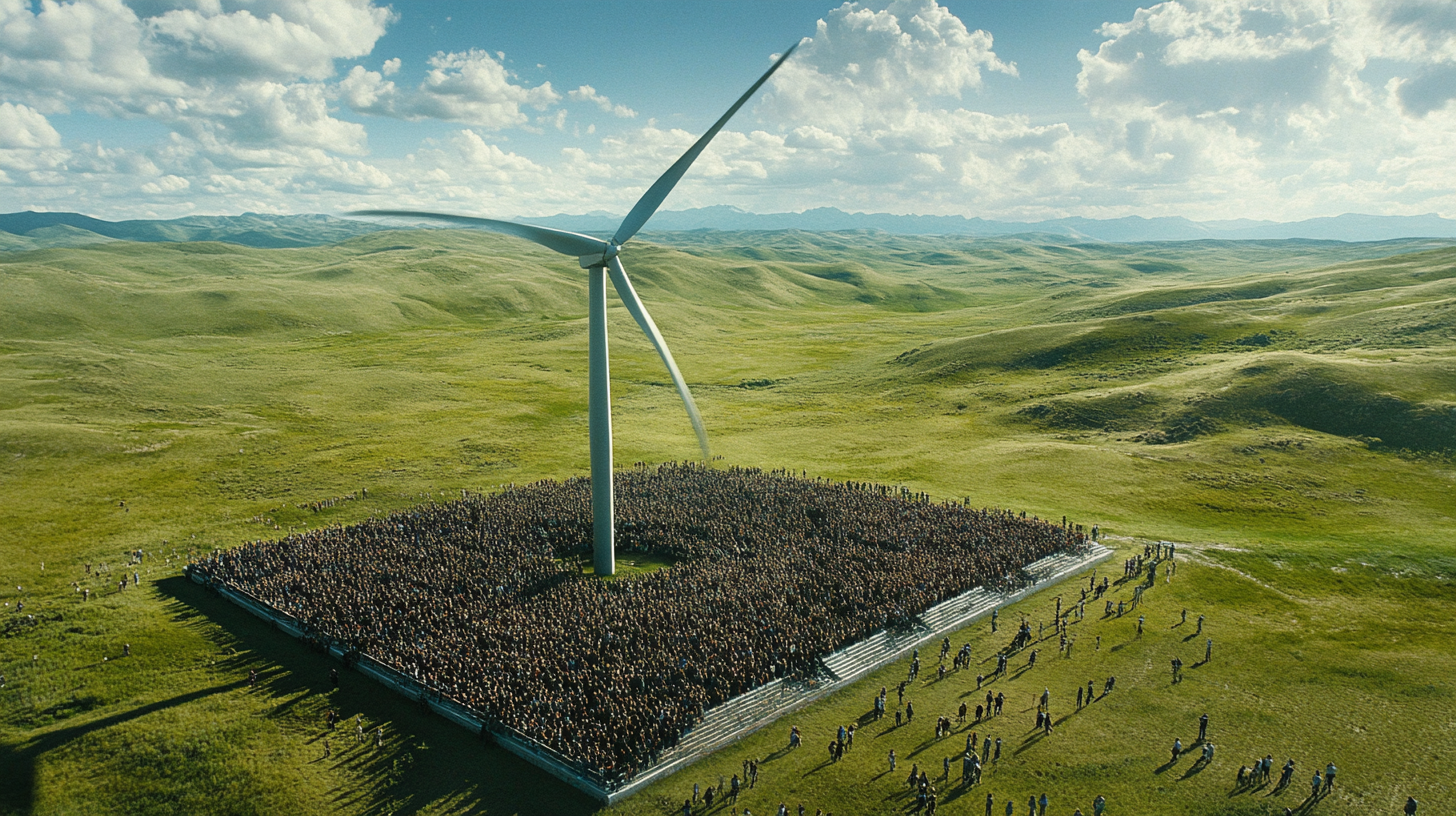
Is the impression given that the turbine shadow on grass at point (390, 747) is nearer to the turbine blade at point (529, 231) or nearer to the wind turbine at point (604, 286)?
the wind turbine at point (604, 286)

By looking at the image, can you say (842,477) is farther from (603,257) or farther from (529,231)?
(529,231)

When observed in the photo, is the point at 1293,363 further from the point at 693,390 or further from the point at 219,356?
the point at 219,356

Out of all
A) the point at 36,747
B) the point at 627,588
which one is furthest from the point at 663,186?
the point at 36,747

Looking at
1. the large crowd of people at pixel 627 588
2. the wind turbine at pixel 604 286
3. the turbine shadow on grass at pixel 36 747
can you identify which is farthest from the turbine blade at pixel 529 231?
the turbine shadow on grass at pixel 36 747

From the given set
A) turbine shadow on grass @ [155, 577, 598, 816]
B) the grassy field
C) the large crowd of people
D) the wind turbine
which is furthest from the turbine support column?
the grassy field

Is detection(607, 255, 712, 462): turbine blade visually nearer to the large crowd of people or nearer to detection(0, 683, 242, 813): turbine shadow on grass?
the large crowd of people

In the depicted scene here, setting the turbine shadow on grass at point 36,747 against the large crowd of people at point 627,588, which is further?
the large crowd of people at point 627,588

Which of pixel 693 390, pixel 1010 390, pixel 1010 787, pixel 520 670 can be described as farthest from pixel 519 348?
pixel 1010 787
